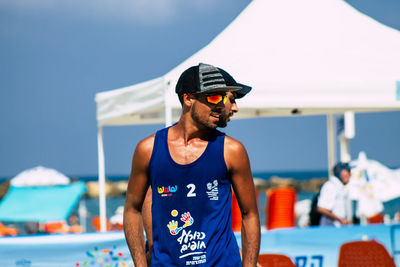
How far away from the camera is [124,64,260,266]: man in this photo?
9.55 feet

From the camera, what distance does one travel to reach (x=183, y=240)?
292 centimetres

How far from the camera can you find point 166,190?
2.93m

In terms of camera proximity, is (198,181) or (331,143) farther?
(331,143)

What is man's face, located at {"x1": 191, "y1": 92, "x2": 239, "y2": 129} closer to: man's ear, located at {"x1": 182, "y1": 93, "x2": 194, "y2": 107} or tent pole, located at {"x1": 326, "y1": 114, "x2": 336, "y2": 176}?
man's ear, located at {"x1": 182, "y1": 93, "x2": 194, "y2": 107}

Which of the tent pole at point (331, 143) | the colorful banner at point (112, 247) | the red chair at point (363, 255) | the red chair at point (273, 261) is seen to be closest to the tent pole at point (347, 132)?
the tent pole at point (331, 143)

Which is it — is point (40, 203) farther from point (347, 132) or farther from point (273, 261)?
point (273, 261)

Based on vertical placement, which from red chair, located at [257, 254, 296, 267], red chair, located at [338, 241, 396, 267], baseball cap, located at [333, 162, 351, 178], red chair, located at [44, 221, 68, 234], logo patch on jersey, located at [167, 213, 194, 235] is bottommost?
Result: red chair, located at [44, 221, 68, 234]

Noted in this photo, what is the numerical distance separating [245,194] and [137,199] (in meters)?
0.49

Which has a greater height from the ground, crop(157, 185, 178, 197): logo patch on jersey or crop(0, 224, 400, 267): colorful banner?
crop(157, 185, 178, 197): logo patch on jersey

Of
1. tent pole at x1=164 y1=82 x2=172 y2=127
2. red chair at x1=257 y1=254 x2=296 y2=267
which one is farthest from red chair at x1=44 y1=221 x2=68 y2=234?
red chair at x1=257 y1=254 x2=296 y2=267

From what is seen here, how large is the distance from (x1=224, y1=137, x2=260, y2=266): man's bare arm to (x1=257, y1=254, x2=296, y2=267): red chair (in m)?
2.04

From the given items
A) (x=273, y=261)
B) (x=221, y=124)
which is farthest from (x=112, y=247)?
(x=221, y=124)

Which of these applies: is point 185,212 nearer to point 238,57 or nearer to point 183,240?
point 183,240

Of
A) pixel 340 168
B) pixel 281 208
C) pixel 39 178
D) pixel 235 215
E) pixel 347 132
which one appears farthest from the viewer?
pixel 39 178
